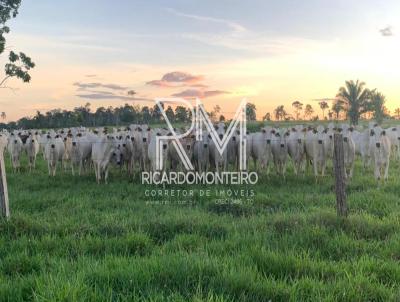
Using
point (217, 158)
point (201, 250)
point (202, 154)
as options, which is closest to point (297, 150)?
point (217, 158)

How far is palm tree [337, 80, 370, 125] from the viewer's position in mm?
56719

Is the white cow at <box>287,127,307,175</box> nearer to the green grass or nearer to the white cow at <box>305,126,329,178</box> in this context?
the white cow at <box>305,126,329,178</box>

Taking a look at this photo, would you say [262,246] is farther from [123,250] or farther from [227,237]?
[123,250]

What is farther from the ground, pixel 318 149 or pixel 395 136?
pixel 395 136

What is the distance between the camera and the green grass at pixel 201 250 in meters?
5.50

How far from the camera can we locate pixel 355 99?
5681 cm

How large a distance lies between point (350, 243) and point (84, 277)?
14.1 ft

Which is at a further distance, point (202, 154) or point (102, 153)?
point (202, 154)

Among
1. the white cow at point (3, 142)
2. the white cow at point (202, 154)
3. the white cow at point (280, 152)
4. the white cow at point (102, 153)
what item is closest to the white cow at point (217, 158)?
the white cow at point (202, 154)

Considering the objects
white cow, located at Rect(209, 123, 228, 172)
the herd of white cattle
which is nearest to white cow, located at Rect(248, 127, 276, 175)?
the herd of white cattle

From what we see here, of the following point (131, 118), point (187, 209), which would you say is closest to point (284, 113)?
point (131, 118)

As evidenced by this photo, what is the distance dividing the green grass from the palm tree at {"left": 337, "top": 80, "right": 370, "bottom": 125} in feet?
153

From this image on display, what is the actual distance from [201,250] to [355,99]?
53753mm

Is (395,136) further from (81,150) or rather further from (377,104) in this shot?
(377,104)
